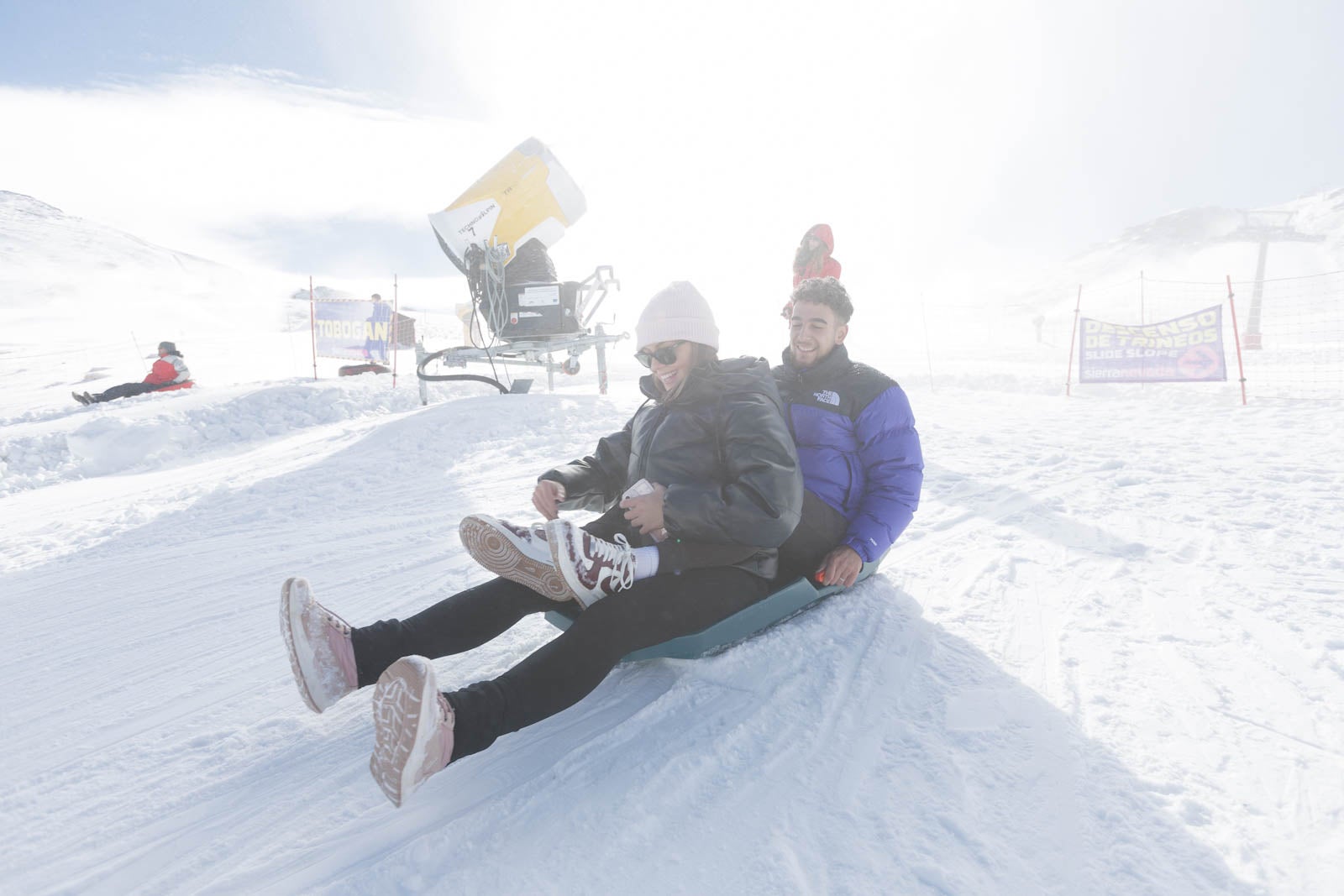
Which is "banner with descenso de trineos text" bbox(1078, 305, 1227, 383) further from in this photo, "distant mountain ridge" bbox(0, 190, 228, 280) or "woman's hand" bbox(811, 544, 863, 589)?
"distant mountain ridge" bbox(0, 190, 228, 280)

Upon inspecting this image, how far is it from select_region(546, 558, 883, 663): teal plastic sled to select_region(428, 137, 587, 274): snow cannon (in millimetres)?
7098

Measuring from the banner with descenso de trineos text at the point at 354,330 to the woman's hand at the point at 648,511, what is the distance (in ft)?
37.8

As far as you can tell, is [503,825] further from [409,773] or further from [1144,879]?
[1144,879]

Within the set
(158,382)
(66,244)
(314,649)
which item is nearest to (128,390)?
(158,382)

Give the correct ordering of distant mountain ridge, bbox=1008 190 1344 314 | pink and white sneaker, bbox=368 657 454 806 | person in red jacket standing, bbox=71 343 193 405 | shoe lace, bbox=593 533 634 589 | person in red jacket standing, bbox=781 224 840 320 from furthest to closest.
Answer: distant mountain ridge, bbox=1008 190 1344 314 < person in red jacket standing, bbox=71 343 193 405 < person in red jacket standing, bbox=781 224 840 320 < shoe lace, bbox=593 533 634 589 < pink and white sneaker, bbox=368 657 454 806

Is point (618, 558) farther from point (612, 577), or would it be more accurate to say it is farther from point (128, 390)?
point (128, 390)

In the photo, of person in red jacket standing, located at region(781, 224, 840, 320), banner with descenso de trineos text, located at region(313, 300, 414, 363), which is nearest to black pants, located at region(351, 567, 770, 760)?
person in red jacket standing, located at region(781, 224, 840, 320)

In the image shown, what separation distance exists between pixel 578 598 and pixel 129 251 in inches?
4586

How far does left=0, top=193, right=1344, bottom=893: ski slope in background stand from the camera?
4.35 feet

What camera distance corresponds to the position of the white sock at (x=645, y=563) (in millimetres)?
1861

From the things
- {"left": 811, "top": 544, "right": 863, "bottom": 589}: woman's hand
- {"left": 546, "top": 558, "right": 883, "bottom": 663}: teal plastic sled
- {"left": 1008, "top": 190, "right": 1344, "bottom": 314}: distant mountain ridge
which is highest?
{"left": 1008, "top": 190, "right": 1344, "bottom": 314}: distant mountain ridge

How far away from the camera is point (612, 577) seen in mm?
1794

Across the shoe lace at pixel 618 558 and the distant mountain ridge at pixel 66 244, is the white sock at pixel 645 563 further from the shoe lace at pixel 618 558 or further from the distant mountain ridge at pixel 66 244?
the distant mountain ridge at pixel 66 244

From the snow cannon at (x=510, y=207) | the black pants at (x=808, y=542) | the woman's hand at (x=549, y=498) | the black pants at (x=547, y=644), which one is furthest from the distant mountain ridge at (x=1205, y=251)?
the black pants at (x=547, y=644)
